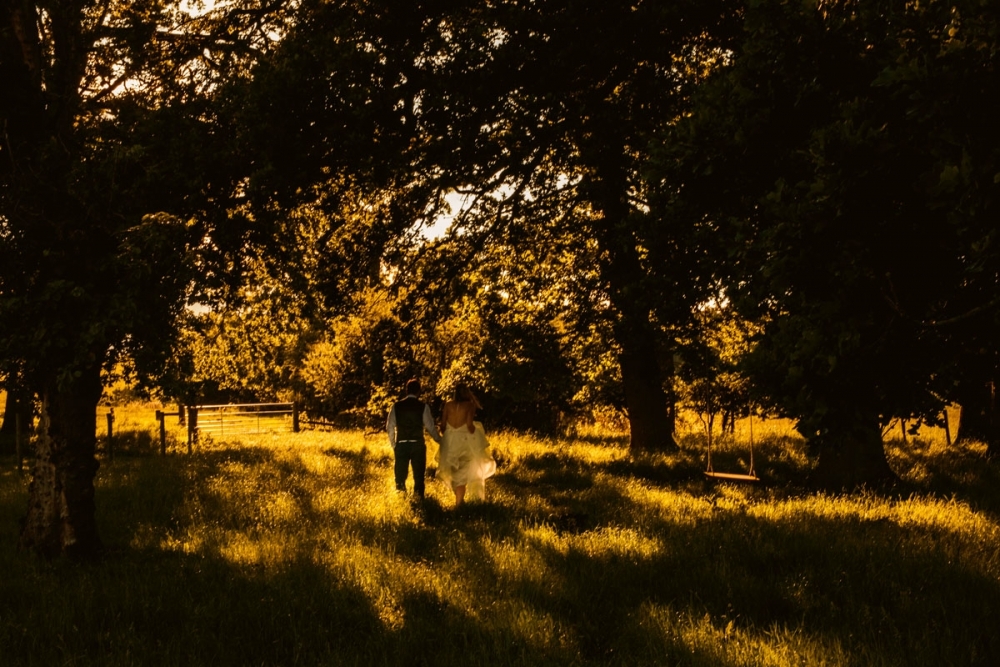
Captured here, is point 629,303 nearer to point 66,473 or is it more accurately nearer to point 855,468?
Result: point 855,468

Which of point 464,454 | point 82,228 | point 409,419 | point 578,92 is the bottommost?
point 464,454

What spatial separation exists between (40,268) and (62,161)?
1076 millimetres

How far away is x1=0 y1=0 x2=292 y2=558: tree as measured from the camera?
6715mm

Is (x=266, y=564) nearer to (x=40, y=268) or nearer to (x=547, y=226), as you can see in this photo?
(x=40, y=268)

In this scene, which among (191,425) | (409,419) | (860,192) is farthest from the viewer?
(191,425)

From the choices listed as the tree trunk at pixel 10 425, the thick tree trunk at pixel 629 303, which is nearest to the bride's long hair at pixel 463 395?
the thick tree trunk at pixel 629 303

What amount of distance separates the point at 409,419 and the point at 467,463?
124 centimetres

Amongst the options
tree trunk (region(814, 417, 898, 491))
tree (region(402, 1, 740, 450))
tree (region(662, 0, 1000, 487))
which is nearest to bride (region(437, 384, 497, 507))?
tree (region(402, 1, 740, 450))

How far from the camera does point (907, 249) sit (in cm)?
453

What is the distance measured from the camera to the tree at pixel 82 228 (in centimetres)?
671

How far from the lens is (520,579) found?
706 cm

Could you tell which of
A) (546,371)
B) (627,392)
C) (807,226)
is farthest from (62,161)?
(627,392)

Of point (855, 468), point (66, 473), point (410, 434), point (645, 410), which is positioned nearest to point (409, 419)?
point (410, 434)

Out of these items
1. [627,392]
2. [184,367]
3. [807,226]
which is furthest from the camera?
[627,392]
